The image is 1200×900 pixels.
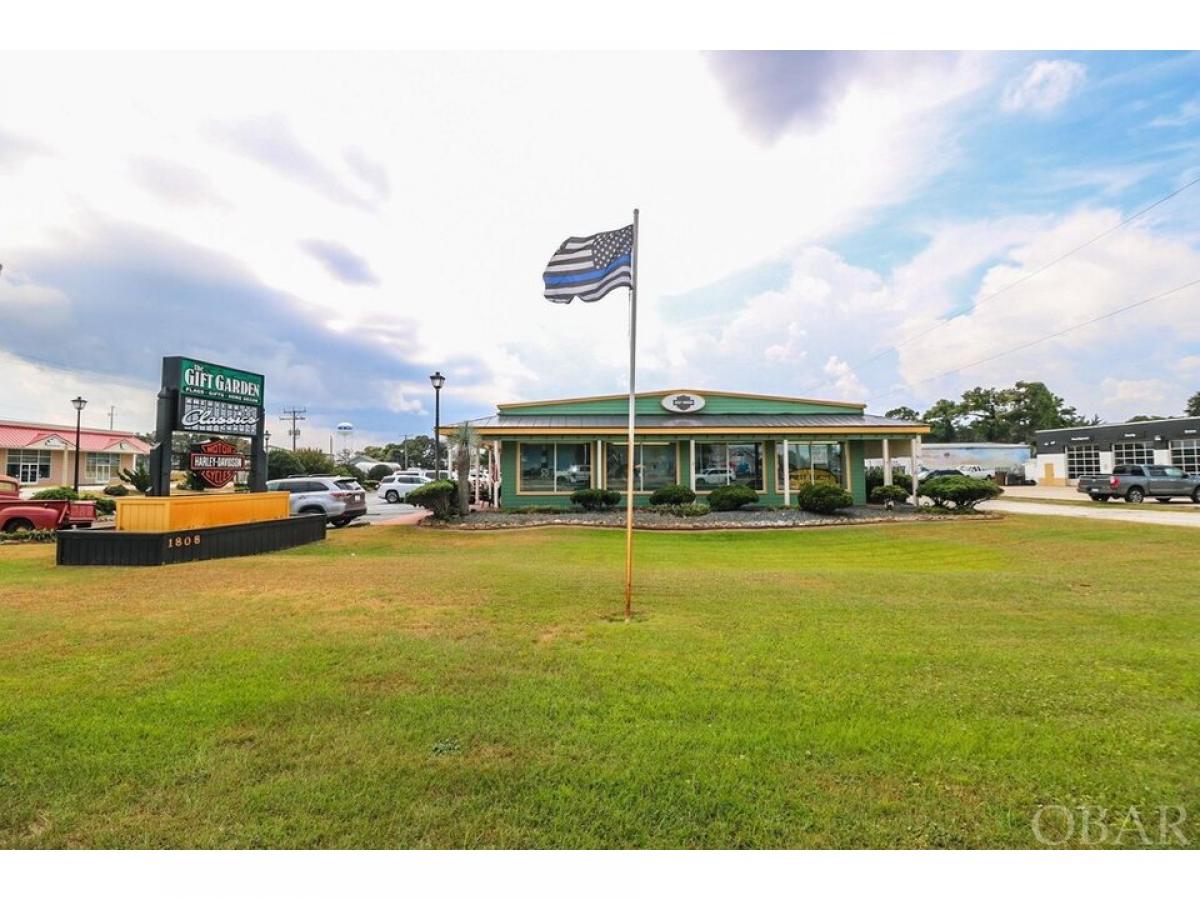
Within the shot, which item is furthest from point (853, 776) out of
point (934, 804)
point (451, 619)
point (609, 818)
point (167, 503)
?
point (167, 503)

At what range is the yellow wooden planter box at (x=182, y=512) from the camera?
10.6 m

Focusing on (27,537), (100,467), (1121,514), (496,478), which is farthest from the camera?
(100,467)

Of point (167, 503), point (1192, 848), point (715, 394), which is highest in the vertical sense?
point (715, 394)

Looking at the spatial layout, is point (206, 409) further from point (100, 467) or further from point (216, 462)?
point (100, 467)

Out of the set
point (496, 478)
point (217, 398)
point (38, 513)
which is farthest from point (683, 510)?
point (38, 513)

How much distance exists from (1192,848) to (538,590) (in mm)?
5998

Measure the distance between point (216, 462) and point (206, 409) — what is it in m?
1.29

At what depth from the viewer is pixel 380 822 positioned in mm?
2531

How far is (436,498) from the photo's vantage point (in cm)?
1812

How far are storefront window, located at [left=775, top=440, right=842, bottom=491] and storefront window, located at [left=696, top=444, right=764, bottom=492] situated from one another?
0.88 meters

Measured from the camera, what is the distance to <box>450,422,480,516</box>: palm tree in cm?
1912

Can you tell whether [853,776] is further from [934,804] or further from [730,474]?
[730,474]

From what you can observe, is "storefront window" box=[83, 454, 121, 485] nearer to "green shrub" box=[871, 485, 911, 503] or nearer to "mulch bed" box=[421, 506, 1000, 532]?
"mulch bed" box=[421, 506, 1000, 532]

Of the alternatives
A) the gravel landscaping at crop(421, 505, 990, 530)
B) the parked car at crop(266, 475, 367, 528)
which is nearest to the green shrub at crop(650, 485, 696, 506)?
the gravel landscaping at crop(421, 505, 990, 530)
